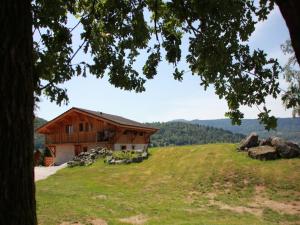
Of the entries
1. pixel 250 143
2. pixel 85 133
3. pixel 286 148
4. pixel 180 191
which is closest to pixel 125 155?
pixel 250 143

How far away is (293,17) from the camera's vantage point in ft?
10.5

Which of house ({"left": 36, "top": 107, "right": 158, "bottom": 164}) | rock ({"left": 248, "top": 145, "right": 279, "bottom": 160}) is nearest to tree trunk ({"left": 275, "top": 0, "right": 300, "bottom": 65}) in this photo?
rock ({"left": 248, "top": 145, "right": 279, "bottom": 160})

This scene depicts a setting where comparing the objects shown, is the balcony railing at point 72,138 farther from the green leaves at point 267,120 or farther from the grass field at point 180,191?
the green leaves at point 267,120

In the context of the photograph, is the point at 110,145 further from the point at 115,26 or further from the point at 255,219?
the point at 115,26

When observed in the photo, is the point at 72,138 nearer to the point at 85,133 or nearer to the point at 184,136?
the point at 85,133

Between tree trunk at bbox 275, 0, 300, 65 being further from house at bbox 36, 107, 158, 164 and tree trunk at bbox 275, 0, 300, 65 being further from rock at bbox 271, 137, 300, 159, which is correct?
house at bbox 36, 107, 158, 164

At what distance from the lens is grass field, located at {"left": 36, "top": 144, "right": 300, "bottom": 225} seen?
15883 millimetres

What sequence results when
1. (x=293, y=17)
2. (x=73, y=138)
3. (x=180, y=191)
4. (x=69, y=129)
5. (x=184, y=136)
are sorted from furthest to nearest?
1. (x=184, y=136)
2. (x=69, y=129)
3. (x=73, y=138)
4. (x=180, y=191)
5. (x=293, y=17)

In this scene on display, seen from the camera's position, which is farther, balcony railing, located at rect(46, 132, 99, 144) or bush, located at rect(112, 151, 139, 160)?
balcony railing, located at rect(46, 132, 99, 144)

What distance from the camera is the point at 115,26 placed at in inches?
323

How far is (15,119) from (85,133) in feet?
155

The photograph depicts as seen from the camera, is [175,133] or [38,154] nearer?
[38,154]

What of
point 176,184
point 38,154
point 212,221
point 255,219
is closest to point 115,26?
point 212,221

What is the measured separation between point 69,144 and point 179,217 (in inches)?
1483
